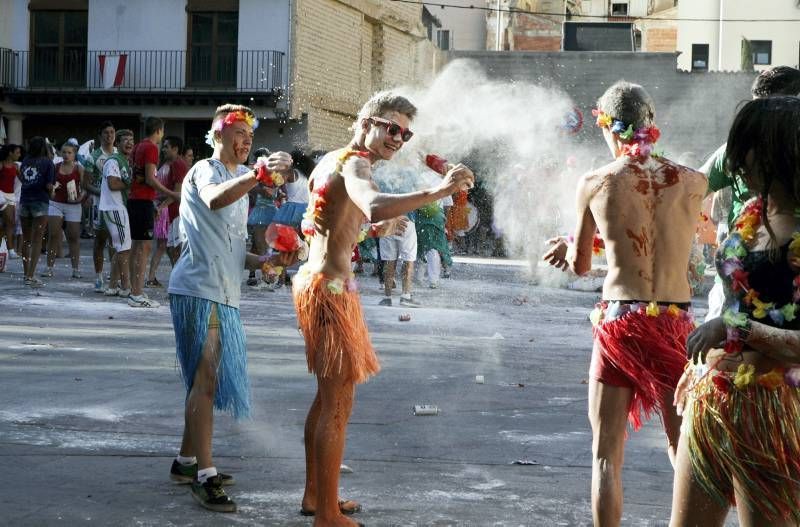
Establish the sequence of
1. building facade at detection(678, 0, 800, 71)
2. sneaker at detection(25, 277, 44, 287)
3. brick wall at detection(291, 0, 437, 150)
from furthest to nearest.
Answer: building facade at detection(678, 0, 800, 71) → brick wall at detection(291, 0, 437, 150) → sneaker at detection(25, 277, 44, 287)

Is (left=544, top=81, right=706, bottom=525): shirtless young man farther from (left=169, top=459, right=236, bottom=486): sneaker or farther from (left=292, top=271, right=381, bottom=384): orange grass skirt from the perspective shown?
(left=169, top=459, right=236, bottom=486): sneaker

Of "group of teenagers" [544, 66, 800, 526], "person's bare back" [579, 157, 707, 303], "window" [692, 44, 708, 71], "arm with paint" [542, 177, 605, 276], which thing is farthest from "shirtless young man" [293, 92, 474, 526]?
"window" [692, 44, 708, 71]

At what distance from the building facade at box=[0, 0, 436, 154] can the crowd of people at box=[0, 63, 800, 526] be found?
2765 cm

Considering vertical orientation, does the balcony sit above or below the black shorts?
above

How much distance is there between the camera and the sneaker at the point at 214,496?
5.11 meters

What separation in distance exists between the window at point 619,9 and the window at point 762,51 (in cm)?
1217

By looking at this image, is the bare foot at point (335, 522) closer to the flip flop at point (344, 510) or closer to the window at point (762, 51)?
the flip flop at point (344, 510)

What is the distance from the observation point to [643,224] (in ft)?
14.9

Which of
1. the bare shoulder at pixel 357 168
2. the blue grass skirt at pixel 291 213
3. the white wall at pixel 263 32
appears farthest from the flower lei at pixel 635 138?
the white wall at pixel 263 32

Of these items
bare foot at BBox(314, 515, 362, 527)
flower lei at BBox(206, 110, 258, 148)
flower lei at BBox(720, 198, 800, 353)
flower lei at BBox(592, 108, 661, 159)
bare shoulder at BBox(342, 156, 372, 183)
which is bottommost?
bare foot at BBox(314, 515, 362, 527)

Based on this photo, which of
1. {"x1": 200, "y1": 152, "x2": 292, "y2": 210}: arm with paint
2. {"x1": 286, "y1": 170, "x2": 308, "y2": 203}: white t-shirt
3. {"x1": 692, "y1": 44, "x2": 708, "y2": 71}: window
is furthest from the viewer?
{"x1": 692, "y1": 44, "x2": 708, "y2": 71}: window

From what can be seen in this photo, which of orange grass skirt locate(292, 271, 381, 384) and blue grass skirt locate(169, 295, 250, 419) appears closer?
orange grass skirt locate(292, 271, 381, 384)

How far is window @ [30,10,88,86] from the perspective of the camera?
34750 millimetres

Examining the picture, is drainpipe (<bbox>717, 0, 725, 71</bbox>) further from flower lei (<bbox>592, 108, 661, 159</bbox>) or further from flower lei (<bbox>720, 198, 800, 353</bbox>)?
flower lei (<bbox>720, 198, 800, 353</bbox>)
